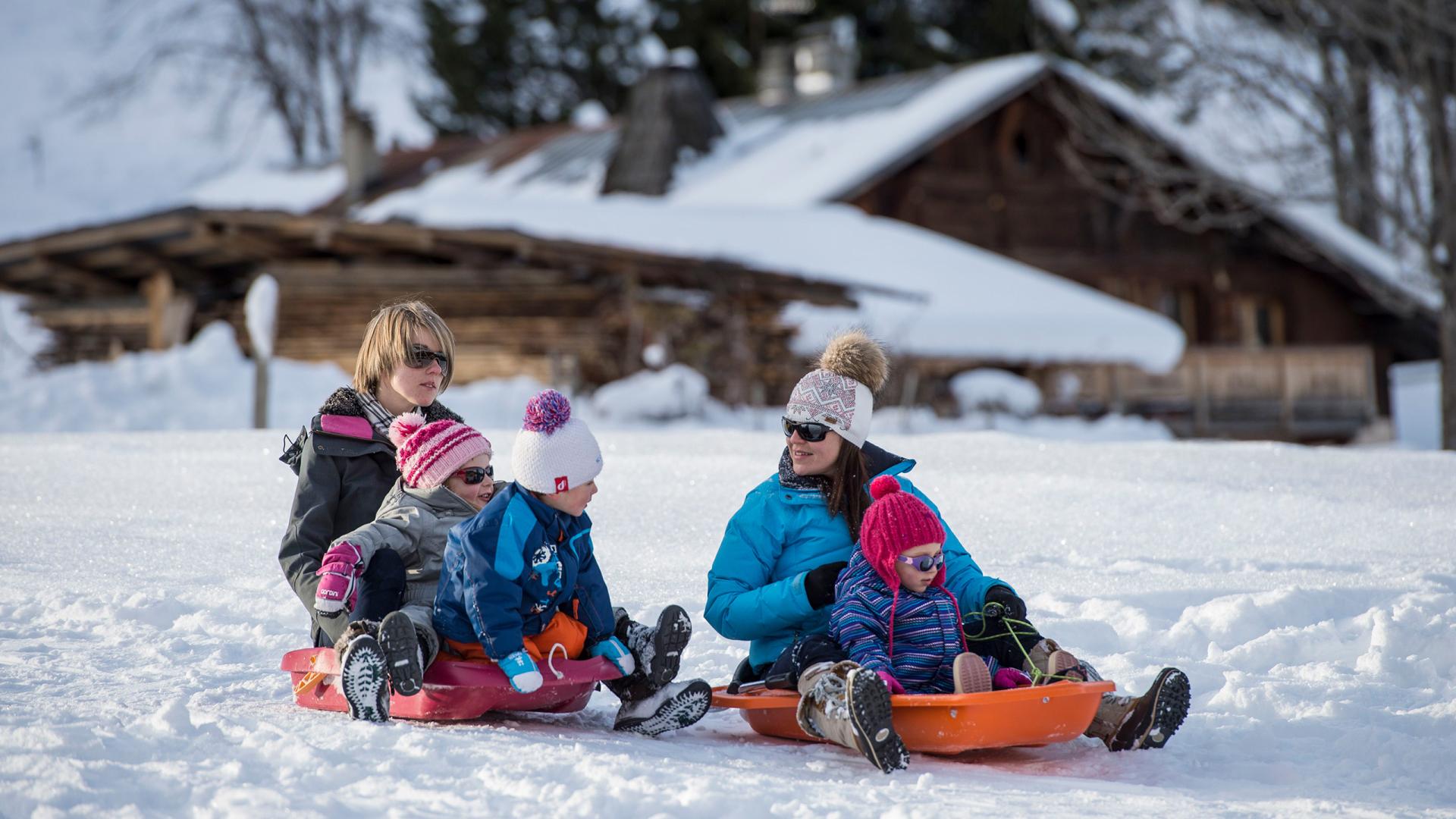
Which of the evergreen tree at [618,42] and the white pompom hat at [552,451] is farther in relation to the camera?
the evergreen tree at [618,42]

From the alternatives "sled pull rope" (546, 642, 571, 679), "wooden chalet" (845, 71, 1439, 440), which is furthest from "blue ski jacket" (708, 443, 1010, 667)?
"wooden chalet" (845, 71, 1439, 440)

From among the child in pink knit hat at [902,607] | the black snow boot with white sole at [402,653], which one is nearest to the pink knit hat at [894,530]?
the child in pink knit hat at [902,607]

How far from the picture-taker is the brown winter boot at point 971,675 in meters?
3.69

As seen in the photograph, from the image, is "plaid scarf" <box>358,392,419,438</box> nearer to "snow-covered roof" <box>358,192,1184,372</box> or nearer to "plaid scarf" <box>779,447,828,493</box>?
"plaid scarf" <box>779,447,828,493</box>

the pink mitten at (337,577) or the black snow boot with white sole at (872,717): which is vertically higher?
the pink mitten at (337,577)

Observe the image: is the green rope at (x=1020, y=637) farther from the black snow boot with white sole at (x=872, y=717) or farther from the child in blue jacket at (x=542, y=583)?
the child in blue jacket at (x=542, y=583)

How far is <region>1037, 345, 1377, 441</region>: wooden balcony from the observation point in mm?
18812

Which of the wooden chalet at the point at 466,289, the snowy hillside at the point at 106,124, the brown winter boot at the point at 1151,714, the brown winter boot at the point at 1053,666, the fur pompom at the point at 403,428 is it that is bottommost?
the brown winter boot at the point at 1151,714

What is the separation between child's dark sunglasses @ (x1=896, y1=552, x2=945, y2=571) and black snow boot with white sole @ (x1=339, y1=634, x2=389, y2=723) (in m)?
1.38

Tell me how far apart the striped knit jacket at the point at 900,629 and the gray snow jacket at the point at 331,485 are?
57.5 inches

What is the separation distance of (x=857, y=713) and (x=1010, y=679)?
25.1 inches

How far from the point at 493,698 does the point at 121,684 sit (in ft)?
4.28

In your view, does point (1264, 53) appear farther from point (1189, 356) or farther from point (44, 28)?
point (44, 28)

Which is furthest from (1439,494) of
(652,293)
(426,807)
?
(652,293)
